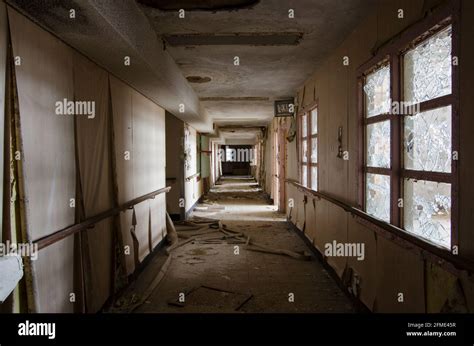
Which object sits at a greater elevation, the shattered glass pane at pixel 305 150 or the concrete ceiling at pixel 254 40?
the concrete ceiling at pixel 254 40

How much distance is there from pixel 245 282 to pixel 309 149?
2.66 m

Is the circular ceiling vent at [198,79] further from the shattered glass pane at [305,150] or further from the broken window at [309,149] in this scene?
the shattered glass pane at [305,150]

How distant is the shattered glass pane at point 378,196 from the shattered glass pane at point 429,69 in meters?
0.76

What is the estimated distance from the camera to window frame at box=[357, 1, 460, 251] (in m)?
1.93

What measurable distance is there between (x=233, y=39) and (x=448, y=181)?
2.67 metres

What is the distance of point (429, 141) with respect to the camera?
2.29 meters

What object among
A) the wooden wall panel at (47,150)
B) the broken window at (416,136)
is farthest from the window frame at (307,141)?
the wooden wall panel at (47,150)

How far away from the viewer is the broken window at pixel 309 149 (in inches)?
225

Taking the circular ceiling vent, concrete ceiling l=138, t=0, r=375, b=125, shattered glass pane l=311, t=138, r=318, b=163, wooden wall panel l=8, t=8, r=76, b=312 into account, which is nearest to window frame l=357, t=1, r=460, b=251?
concrete ceiling l=138, t=0, r=375, b=125

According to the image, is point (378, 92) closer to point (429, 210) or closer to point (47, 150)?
point (429, 210)

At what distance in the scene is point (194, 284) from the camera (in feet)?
14.1

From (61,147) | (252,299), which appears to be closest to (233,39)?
(61,147)

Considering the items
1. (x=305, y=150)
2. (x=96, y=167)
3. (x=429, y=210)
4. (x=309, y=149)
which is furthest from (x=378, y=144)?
(x=305, y=150)

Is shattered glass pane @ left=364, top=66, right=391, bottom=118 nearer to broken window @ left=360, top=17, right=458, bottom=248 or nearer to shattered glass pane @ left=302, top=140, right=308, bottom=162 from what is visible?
broken window @ left=360, top=17, right=458, bottom=248
